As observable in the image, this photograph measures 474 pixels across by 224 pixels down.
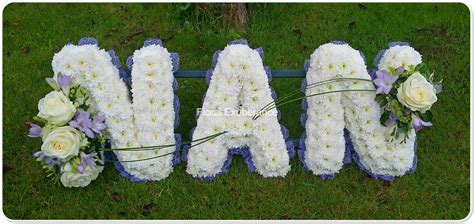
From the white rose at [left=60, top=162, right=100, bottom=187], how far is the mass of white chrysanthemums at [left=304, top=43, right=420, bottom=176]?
1.45 meters

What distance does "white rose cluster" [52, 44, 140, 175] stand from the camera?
3.58 meters

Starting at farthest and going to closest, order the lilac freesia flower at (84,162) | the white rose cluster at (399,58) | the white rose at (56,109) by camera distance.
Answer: the white rose cluster at (399,58) → the lilac freesia flower at (84,162) → the white rose at (56,109)

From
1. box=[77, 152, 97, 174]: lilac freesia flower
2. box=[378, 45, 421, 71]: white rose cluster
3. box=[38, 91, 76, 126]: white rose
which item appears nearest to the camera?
box=[38, 91, 76, 126]: white rose

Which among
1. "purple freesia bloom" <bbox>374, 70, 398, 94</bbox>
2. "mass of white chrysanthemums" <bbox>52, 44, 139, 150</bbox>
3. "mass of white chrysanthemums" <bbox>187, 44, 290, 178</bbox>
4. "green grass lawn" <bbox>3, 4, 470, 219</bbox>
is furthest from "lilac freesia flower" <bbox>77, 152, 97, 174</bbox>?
"purple freesia bloom" <bbox>374, 70, 398, 94</bbox>

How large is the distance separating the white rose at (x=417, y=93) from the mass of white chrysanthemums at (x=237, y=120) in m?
0.86

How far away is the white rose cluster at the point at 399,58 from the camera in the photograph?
3.65 metres

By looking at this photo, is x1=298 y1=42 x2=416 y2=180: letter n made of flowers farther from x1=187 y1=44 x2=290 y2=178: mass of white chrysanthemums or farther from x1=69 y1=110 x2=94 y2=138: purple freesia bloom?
x1=69 y1=110 x2=94 y2=138: purple freesia bloom

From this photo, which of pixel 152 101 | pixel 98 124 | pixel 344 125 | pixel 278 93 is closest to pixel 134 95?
pixel 152 101

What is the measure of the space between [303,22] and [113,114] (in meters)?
2.23

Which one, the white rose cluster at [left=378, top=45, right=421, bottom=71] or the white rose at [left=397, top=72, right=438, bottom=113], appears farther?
the white rose cluster at [left=378, top=45, right=421, bottom=71]

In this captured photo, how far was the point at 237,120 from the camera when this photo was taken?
3.76 meters

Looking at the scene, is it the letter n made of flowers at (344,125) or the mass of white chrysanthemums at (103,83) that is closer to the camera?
the mass of white chrysanthemums at (103,83)

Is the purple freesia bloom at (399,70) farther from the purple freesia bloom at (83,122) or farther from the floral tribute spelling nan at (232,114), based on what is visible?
the purple freesia bloom at (83,122)

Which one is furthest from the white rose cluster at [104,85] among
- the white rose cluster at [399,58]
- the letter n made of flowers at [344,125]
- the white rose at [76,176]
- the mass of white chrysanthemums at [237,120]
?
the white rose cluster at [399,58]
